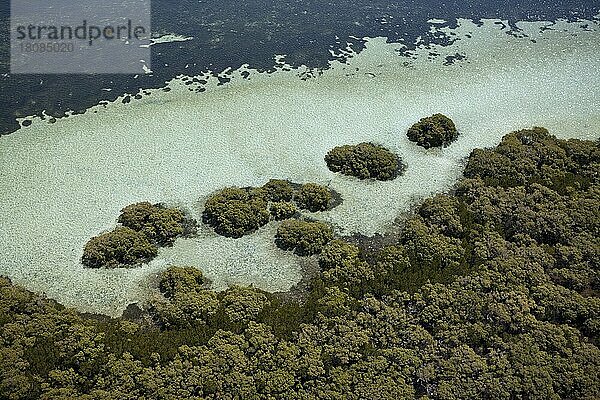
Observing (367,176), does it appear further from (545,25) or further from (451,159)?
(545,25)

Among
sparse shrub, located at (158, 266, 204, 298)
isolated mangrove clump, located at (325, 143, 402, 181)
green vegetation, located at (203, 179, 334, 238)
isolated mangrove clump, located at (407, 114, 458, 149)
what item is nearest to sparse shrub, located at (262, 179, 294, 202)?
green vegetation, located at (203, 179, 334, 238)

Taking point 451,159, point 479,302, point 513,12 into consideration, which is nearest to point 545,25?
point 513,12

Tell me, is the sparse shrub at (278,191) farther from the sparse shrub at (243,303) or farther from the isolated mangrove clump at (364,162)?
the sparse shrub at (243,303)

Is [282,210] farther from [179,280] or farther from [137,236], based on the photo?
[137,236]

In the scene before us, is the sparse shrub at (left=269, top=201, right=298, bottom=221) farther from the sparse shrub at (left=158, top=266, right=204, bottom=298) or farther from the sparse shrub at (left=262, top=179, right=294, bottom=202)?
the sparse shrub at (left=158, top=266, right=204, bottom=298)

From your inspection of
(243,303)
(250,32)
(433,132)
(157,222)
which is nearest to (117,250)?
(157,222)
